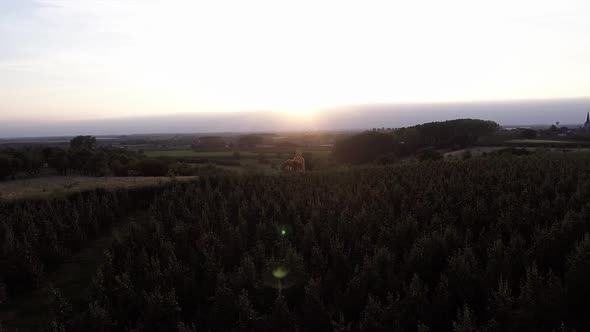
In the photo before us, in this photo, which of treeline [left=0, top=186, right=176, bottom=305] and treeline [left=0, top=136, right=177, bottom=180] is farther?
treeline [left=0, top=136, right=177, bottom=180]

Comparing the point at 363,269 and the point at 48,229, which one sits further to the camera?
the point at 48,229

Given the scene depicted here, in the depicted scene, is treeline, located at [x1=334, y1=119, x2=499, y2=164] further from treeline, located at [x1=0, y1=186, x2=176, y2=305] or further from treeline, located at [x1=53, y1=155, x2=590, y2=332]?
treeline, located at [x1=53, y1=155, x2=590, y2=332]

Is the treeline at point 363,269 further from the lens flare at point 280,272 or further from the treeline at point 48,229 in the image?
the treeline at point 48,229

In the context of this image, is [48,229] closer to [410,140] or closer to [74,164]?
[74,164]

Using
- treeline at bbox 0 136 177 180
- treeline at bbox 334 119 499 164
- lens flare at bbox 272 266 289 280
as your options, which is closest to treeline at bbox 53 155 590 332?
lens flare at bbox 272 266 289 280

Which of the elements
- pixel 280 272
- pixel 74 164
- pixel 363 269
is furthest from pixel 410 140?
pixel 363 269

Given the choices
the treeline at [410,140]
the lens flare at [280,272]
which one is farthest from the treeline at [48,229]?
the treeline at [410,140]

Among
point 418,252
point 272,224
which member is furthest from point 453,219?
point 272,224
